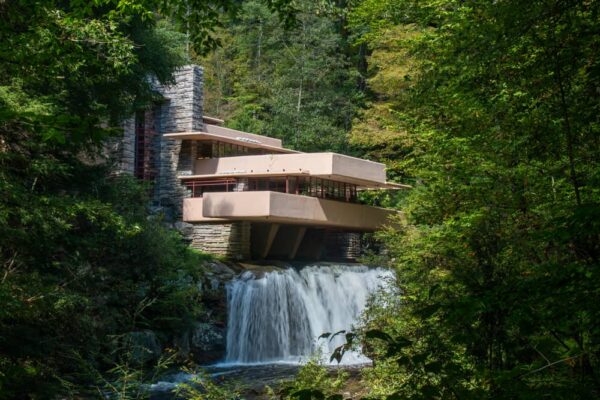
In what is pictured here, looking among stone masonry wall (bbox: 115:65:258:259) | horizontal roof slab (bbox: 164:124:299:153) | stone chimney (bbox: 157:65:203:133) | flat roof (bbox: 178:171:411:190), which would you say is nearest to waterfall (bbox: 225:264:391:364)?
flat roof (bbox: 178:171:411:190)

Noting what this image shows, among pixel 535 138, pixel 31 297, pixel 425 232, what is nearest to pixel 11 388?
pixel 31 297

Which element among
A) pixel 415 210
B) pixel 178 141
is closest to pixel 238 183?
pixel 178 141

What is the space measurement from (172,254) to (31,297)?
23.6 ft

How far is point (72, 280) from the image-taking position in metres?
12.0

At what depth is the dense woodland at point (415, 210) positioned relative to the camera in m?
3.62

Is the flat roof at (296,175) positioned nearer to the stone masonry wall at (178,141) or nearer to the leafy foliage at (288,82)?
the stone masonry wall at (178,141)

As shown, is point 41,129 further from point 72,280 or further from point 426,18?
point 426,18

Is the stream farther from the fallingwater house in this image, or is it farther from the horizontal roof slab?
the horizontal roof slab

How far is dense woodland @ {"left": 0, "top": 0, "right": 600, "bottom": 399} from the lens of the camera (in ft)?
11.9

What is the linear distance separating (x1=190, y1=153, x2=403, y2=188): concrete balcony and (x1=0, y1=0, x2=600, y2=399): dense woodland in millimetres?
6384

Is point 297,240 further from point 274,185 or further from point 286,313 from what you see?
point 286,313

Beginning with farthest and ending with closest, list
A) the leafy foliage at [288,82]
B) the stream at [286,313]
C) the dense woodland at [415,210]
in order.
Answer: the leafy foliage at [288,82], the stream at [286,313], the dense woodland at [415,210]

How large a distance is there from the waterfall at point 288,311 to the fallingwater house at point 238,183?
2643 millimetres

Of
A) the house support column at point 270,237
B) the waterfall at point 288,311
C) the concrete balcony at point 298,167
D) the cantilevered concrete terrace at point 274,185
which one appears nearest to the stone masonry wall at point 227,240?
the cantilevered concrete terrace at point 274,185
